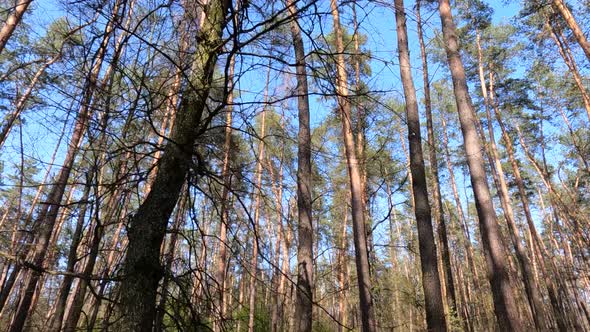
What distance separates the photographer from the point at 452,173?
2031cm

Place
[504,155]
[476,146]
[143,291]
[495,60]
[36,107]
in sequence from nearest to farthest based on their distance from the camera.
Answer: [143,291] < [36,107] < [476,146] < [495,60] < [504,155]

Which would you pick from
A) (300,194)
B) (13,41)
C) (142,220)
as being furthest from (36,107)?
(13,41)

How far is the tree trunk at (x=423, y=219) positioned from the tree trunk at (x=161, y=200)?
10.7 feet

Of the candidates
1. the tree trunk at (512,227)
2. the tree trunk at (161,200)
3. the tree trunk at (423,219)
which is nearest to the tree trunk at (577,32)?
the tree trunk at (423,219)

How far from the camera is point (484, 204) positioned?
620cm

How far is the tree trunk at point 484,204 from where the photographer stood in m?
5.49

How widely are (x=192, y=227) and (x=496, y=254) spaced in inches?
235

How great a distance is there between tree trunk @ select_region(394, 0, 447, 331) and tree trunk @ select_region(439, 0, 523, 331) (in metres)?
0.94

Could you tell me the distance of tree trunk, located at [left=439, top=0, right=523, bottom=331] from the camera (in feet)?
18.0

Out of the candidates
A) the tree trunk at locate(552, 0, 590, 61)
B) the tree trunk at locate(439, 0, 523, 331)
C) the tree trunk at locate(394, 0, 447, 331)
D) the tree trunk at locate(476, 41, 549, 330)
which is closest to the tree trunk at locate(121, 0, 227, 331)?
the tree trunk at locate(394, 0, 447, 331)

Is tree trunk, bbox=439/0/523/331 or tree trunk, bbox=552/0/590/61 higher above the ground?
tree trunk, bbox=552/0/590/61

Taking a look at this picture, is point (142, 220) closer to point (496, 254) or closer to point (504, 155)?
point (496, 254)

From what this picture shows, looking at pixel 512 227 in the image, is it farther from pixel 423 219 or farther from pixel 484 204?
pixel 423 219

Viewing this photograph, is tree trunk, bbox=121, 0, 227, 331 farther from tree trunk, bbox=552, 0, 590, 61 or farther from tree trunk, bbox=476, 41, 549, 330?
tree trunk, bbox=476, 41, 549, 330
